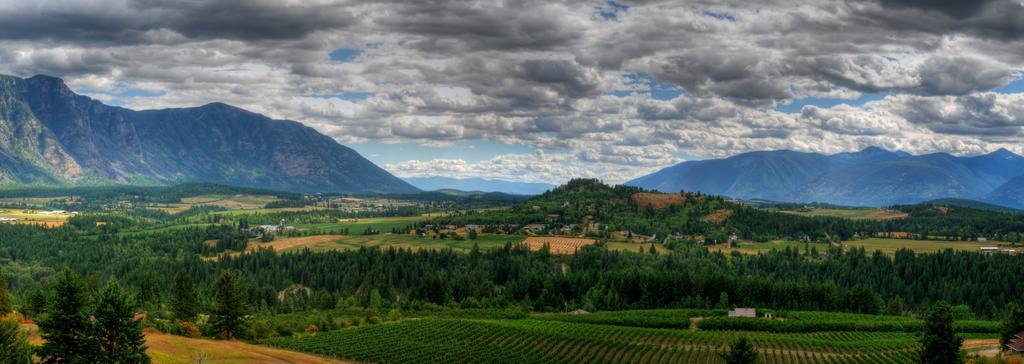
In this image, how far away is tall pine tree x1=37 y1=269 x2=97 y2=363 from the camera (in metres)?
65.9

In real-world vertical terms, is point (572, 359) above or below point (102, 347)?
below

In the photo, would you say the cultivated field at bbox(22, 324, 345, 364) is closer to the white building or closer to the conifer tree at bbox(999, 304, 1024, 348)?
the conifer tree at bbox(999, 304, 1024, 348)

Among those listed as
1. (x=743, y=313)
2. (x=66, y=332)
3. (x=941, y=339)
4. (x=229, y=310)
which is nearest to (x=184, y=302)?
(x=229, y=310)

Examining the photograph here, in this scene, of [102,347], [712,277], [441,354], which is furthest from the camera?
[712,277]

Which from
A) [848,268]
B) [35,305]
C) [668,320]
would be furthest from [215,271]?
[848,268]

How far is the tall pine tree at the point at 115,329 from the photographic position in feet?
219

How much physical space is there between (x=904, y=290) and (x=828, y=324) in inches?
2514

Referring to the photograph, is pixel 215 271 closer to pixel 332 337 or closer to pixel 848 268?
pixel 332 337

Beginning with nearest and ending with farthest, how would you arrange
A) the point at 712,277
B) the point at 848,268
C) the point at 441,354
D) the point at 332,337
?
the point at 441,354 → the point at 332,337 → the point at 712,277 → the point at 848,268

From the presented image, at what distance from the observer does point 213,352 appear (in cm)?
8369

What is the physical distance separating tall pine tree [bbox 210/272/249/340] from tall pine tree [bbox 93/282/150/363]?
3316 centimetres

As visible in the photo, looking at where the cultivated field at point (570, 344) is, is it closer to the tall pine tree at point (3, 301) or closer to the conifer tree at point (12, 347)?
the tall pine tree at point (3, 301)

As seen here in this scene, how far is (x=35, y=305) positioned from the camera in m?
113

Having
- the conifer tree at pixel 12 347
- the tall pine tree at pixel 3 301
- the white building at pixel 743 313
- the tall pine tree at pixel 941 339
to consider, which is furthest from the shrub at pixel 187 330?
the white building at pixel 743 313
